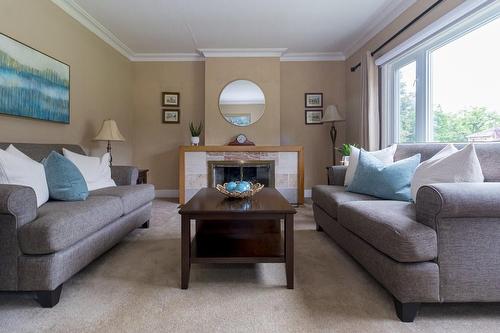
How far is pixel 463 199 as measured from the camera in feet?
3.95

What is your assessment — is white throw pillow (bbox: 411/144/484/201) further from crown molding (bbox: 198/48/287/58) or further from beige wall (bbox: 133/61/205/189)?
beige wall (bbox: 133/61/205/189)

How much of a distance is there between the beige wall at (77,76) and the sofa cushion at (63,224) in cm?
117

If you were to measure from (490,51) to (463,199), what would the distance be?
1696 millimetres

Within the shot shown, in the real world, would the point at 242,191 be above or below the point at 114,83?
below

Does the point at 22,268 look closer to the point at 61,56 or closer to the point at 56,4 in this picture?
the point at 61,56

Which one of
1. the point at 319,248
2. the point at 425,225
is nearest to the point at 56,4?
the point at 319,248

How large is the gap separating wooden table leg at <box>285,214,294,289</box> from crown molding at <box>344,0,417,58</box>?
278 centimetres

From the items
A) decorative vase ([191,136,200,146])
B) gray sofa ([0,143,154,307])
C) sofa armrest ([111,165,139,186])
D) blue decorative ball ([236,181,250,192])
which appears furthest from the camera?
decorative vase ([191,136,200,146])

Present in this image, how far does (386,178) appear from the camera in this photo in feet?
6.98

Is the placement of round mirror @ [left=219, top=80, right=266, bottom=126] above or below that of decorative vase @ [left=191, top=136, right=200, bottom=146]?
above

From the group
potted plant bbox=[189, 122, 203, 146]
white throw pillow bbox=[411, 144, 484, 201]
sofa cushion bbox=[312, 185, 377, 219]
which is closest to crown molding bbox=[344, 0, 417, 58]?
white throw pillow bbox=[411, 144, 484, 201]

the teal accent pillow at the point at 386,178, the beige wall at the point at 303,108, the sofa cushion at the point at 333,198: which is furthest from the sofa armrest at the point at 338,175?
the beige wall at the point at 303,108

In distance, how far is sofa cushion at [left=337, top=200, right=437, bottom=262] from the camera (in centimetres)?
123

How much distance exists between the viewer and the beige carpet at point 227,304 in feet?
4.10
